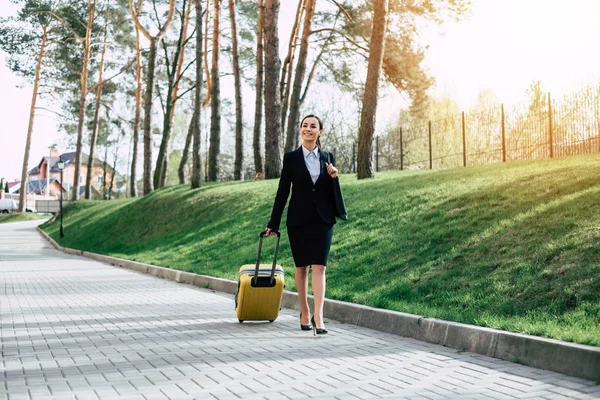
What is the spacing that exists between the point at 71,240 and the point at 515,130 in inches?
834

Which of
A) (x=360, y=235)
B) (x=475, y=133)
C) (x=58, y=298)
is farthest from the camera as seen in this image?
(x=475, y=133)

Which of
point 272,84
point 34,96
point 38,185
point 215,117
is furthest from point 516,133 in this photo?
point 38,185

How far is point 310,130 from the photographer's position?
770cm

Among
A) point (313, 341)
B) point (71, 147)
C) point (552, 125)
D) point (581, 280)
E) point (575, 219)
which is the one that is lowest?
point (313, 341)

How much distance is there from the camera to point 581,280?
24.6 feet

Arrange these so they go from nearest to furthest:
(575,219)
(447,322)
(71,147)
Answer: (447,322), (575,219), (71,147)

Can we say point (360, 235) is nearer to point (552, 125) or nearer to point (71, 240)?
point (552, 125)

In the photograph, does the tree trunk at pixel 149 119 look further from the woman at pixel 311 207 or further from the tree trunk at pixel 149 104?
the woman at pixel 311 207

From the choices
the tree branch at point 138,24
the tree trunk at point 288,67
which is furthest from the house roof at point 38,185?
the tree trunk at point 288,67

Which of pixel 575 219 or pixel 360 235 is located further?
pixel 360 235

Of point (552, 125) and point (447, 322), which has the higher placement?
point (552, 125)

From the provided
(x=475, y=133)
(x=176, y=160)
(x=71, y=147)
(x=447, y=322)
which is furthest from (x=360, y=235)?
(x=176, y=160)

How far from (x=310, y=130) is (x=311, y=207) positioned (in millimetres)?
832

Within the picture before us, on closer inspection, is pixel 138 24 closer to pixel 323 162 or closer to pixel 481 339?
pixel 323 162
